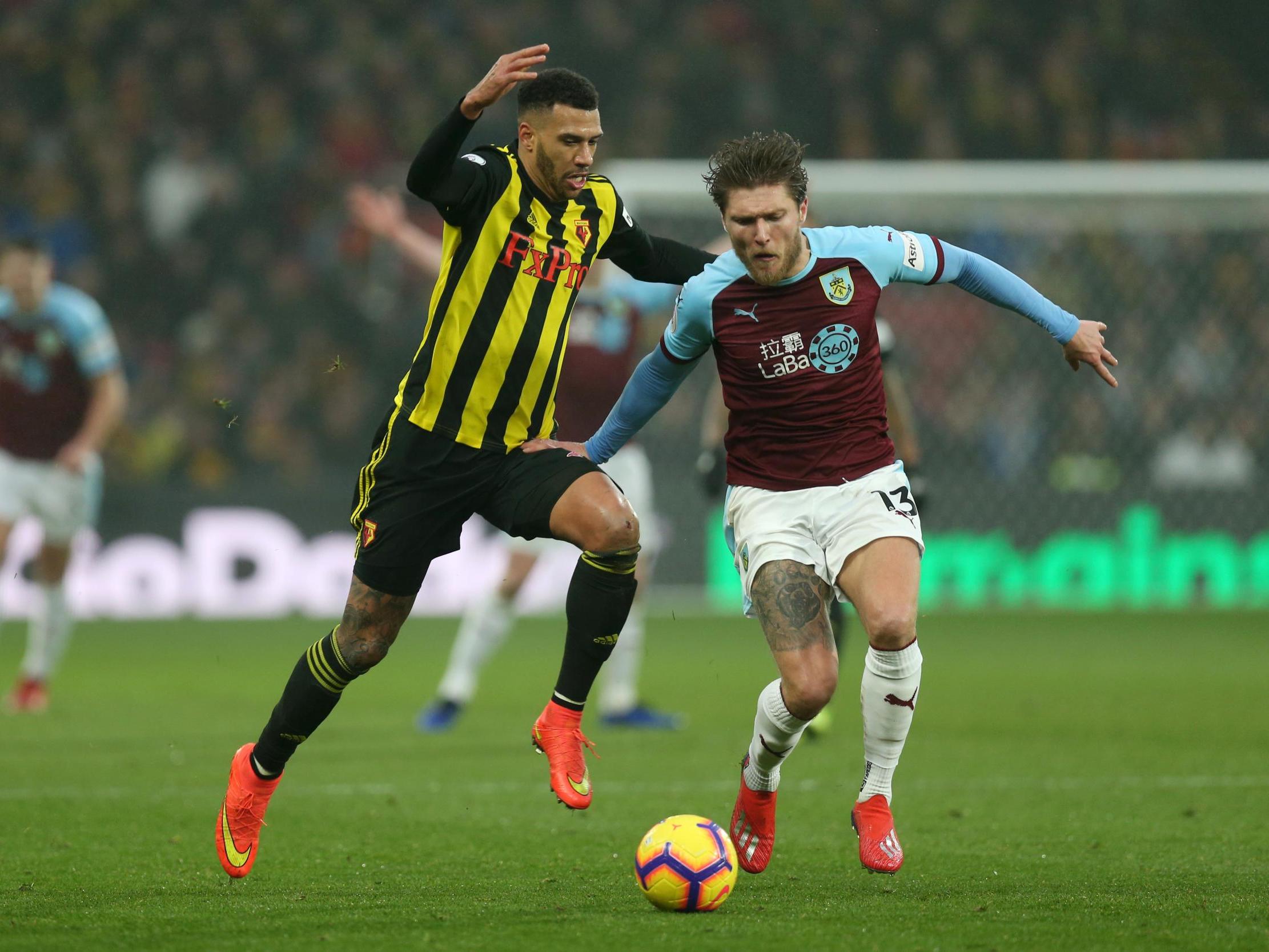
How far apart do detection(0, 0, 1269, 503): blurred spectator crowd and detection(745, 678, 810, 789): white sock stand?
30.6ft

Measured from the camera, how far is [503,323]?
16.0ft

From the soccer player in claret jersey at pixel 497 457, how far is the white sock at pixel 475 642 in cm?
333

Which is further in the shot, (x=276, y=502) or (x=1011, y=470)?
(x=1011, y=470)

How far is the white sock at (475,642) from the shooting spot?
8.37m

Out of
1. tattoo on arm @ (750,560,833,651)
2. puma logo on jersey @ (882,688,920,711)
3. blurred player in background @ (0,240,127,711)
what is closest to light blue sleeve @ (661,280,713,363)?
tattoo on arm @ (750,560,833,651)

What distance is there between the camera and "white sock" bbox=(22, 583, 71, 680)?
9.23m

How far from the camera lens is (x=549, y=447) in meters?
4.99

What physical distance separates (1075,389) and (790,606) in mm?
11432

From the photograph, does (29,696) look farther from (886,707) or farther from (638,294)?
(886,707)

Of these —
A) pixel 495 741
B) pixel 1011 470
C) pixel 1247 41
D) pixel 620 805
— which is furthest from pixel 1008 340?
pixel 620 805

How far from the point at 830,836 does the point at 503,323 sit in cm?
193

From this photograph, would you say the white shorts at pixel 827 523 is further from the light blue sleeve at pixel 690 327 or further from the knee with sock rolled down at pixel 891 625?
the light blue sleeve at pixel 690 327

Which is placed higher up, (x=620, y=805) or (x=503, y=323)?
(x=503, y=323)

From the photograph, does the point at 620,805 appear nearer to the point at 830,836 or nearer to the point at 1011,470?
the point at 830,836
